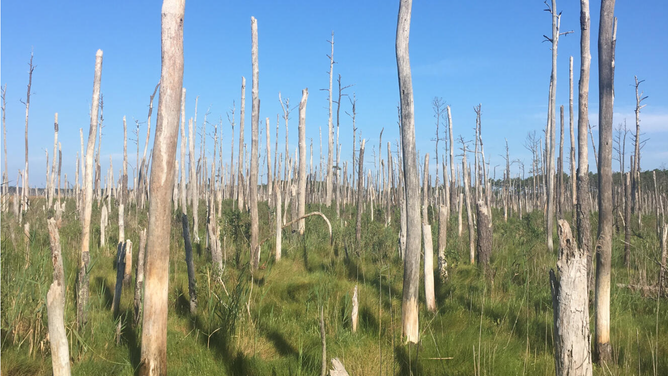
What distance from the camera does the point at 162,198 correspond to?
3.30m

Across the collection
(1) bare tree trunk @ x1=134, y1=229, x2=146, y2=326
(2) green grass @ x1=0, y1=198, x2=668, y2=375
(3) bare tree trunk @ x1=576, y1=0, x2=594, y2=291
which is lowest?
(2) green grass @ x1=0, y1=198, x2=668, y2=375

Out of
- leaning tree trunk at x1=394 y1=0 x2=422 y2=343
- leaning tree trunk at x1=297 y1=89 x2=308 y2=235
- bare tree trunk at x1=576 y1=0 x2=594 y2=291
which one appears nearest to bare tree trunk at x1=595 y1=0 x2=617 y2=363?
bare tree trunk at x1=576 y1=0 x2=594 y2=291

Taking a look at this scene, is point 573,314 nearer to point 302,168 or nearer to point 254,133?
point 254,133

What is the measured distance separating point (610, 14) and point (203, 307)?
526 centimetres

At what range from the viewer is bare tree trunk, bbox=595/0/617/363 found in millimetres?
4035

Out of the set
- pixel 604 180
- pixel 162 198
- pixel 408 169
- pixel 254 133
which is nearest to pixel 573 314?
pixel 604 180

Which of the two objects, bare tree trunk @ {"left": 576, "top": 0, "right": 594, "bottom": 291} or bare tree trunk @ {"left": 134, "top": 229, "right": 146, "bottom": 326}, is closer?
bare tree trunk @ {"left": 134, "top": 229, "right": 146, "bottom": 326}

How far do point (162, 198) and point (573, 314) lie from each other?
9.46 feet

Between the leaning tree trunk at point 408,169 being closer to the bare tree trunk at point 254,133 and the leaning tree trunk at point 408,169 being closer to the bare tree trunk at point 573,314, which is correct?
the bare tree trunk at point 573,314

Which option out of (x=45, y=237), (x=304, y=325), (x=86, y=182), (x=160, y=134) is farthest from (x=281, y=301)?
(x=45, y=237)

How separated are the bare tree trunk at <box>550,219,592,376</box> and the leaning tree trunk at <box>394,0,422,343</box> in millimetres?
1848

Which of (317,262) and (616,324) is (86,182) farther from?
(616,324)

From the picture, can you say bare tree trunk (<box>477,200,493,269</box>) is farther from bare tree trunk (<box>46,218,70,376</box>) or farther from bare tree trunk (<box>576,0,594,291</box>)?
bare tree trunk (<box>46,218,70,376</box>)

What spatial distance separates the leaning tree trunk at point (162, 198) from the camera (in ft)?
10.7
